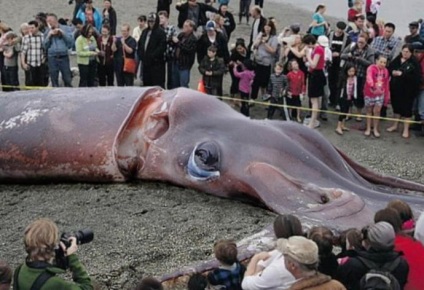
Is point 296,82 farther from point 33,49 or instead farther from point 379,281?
point 379,281

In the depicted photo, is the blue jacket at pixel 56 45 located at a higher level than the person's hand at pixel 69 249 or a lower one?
higher

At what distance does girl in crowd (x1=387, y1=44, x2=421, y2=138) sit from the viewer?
15.1 m

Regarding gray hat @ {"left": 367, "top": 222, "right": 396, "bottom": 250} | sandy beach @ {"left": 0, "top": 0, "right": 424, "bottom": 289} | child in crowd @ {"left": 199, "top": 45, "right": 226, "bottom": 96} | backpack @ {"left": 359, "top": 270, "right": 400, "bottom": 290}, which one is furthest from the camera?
child in crowd @ {"left": 199, "top": 45, "right": 226, "bottom": 96}

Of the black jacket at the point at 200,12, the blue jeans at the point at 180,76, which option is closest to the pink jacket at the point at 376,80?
the blue jeans at the point at 180,76

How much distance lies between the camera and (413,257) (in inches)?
259

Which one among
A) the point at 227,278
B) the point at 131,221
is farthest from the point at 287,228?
the point at 131,221

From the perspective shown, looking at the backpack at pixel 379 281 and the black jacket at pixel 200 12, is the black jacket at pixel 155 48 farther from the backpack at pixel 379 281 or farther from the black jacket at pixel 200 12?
the backpack at pixel 379 281

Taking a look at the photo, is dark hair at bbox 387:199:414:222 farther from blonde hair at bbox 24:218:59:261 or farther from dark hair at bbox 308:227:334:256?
blonde hair at bbox 24:218:59:261

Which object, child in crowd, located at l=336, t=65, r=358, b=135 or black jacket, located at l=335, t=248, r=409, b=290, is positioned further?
child in crowd, located at l=336, t=65, r=358, b=135

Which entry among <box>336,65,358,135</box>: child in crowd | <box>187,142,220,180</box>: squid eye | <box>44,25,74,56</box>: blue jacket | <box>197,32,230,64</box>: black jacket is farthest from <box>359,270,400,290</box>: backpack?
<box>44,25,74,56</box>: blue jacket

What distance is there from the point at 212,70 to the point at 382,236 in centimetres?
995

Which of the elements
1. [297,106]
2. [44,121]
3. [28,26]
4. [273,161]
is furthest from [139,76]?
[273,161]

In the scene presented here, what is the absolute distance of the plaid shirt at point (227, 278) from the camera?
6508mm

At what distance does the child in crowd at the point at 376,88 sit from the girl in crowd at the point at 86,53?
581 cm
